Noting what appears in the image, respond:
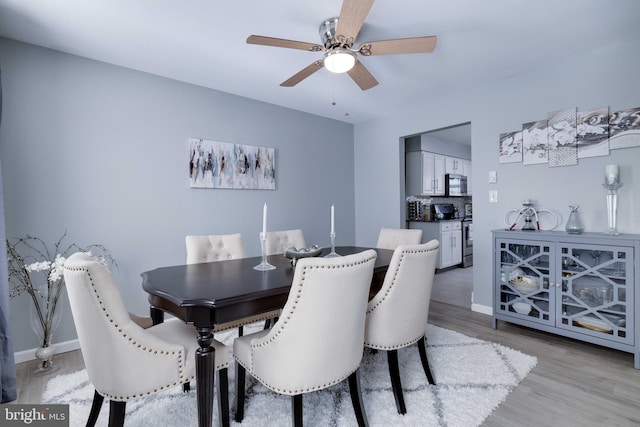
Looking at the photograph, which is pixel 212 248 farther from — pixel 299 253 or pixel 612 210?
pixel 612 210

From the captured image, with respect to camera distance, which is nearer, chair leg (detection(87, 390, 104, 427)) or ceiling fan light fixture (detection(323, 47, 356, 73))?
chair leg (detection(87, 390, 104, 427))

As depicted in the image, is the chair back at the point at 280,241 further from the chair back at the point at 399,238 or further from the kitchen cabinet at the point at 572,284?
the kitchen cabinet at the point at 572,284

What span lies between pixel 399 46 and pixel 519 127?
1.77 metres

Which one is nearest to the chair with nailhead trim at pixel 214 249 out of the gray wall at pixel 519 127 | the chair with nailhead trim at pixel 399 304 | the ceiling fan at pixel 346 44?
the chair with nailhead trim at pixel 399 304

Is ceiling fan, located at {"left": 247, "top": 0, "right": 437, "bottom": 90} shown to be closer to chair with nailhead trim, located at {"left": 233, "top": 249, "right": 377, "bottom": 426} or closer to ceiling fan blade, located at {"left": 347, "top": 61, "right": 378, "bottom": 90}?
ceiling fan blade, located at {"left": 347, "top": 61, "right": 378, "bottom": 90}

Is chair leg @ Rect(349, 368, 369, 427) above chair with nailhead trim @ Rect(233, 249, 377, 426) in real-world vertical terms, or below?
below

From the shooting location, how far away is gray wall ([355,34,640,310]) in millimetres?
2488

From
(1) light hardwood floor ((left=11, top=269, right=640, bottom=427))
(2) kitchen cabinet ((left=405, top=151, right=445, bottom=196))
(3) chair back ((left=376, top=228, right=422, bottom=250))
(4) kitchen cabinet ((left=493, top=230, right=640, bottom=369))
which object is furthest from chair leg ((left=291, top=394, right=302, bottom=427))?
(2) kitchen cabinet ((left=405, top=151, right=445, bottom=196))

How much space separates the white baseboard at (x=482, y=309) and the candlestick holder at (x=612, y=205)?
1.28m

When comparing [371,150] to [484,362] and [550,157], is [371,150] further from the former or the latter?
[484,362]

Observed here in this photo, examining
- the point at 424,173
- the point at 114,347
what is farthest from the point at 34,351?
the point at 424,173

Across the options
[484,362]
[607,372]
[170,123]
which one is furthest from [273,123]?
[607,372]

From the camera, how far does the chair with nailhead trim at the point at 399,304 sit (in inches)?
64.0

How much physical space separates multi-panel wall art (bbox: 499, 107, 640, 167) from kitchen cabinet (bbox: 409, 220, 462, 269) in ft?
6.93
